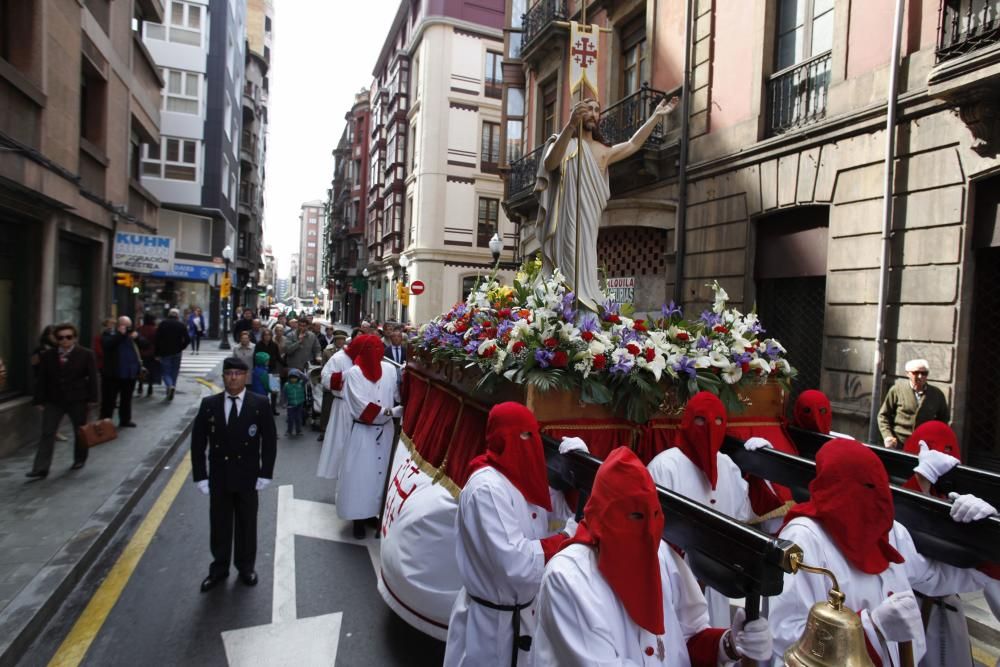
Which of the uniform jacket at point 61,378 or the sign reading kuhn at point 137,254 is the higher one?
the sign reading kuhn at point 137,254

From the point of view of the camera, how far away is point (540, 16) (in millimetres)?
18125

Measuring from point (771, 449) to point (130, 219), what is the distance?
46.4ft

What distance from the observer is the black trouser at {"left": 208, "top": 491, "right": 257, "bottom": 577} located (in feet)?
17.0

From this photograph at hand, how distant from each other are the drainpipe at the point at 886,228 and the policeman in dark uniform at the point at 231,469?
24.1ft

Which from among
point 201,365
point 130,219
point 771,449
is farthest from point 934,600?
point 201,365

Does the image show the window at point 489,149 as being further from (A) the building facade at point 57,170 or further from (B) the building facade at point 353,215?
(A) the building facade at point 57,170

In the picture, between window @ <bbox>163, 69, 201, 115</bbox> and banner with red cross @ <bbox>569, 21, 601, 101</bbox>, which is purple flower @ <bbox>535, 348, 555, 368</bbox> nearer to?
banner with red cross @ <bbox>569, 21, 601, 101</bbox>

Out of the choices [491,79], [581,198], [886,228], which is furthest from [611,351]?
[491,79]

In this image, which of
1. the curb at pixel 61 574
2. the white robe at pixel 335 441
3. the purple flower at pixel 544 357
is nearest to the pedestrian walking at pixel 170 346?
the curb at pixel 61 574

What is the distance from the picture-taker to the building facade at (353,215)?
52500mm

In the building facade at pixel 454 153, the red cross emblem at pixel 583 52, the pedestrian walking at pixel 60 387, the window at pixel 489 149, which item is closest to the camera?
the red cross emblem at pixel 583 52

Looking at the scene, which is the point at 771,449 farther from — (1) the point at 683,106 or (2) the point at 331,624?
(1) the point at 683,106

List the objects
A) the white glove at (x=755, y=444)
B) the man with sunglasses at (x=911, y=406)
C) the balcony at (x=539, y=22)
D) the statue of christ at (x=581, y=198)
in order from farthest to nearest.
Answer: the balcony at (x=539, y=22)
the man with sunglasses at (x=911, y=406)
the statue of christ at (x=581, y=198)
the white glove at (x=755, y=444)

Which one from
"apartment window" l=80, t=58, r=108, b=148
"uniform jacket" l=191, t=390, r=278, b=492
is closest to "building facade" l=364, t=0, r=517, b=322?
"apartment window" l=80, t=58, r=108, b=148
